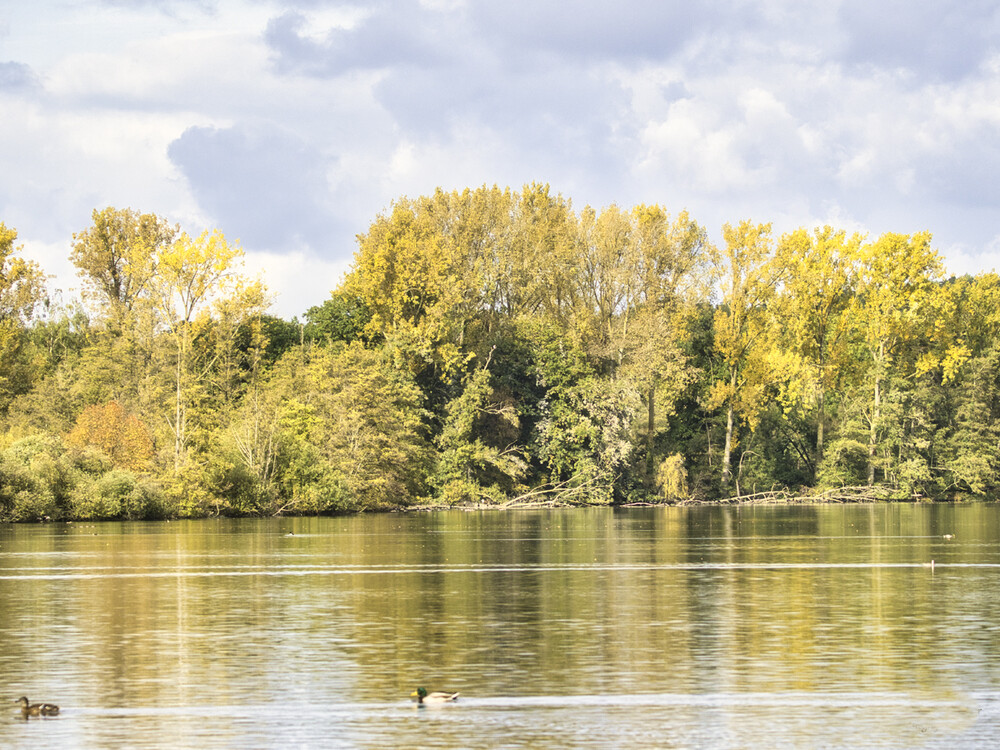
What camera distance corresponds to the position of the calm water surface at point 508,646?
15984mm

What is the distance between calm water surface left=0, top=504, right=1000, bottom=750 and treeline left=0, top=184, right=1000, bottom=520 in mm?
37723

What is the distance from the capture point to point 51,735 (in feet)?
51.7

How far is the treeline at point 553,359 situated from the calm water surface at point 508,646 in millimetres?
37723

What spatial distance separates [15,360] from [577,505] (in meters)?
40.3

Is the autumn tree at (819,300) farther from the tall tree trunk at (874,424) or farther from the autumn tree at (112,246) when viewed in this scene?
the autumn tree at (112,246)

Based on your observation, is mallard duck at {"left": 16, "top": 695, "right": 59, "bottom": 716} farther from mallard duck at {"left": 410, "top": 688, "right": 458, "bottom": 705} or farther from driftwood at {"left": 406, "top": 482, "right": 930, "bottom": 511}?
driftwood at {"left": 406, "top": 482, "right": 930, "bottom": 511}

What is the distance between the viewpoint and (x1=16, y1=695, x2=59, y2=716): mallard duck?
16.7 meters

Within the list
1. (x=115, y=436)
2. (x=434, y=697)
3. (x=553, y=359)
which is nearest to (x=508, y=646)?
(x=434, y=697)

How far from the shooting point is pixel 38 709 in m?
16.7

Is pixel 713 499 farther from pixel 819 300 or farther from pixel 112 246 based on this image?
pixel 112 246

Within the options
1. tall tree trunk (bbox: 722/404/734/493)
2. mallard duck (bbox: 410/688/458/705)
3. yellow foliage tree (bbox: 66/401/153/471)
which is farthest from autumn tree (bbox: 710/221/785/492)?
mallard duck (bbox: 410/688/458/705)

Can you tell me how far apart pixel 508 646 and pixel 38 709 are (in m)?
8.48

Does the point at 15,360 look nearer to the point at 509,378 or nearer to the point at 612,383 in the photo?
the point at 509,378

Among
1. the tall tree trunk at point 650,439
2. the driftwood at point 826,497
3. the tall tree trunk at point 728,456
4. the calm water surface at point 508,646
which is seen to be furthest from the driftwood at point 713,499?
the calm water surface at point 508,646
